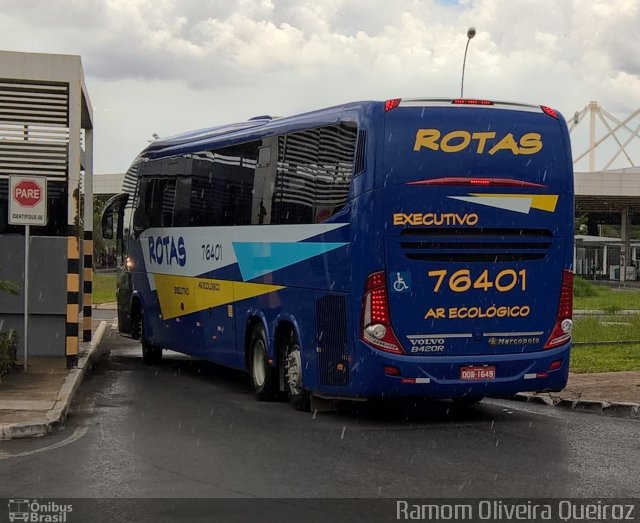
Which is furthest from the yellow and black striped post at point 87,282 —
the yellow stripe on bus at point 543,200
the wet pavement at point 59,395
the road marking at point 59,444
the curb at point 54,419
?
Result: the yellow stripe on bus at point 543,200

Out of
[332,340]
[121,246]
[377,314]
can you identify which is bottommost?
[332,340]

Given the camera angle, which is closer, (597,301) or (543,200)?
(543,200)

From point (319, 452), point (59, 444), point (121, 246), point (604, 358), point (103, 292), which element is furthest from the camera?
point (103, 292)

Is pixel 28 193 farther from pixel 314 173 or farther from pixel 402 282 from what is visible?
pixel 402 282

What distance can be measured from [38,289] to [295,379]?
594 centimetres

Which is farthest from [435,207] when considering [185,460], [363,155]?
[185,460]

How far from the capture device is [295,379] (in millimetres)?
12438

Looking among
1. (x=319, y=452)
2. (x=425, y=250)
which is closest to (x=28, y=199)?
(x=425, y=250)

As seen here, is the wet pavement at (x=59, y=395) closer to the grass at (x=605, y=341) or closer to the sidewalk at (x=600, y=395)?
the sidewalk at (x=600, y=395)

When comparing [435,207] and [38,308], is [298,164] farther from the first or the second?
[38,308]

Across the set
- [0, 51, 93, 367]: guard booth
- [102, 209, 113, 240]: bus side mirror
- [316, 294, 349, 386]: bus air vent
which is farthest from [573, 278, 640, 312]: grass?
[316, 294, 349, 386]: bus air vent

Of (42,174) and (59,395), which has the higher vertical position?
(42,174)

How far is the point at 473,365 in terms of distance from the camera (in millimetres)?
11211

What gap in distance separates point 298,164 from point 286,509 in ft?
20.0
